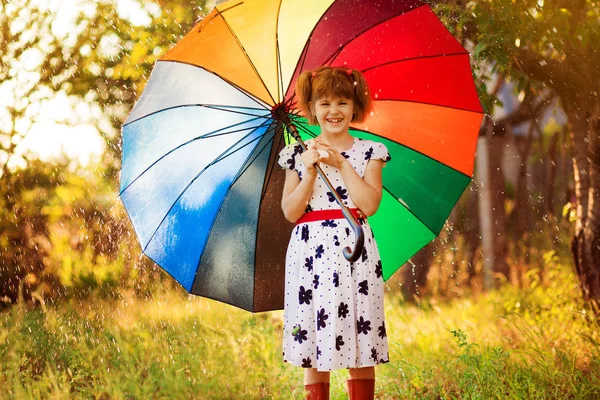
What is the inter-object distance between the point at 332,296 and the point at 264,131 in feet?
2.58

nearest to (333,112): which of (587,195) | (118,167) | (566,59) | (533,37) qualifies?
(533,37)

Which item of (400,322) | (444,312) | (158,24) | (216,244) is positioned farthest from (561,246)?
(216,244)

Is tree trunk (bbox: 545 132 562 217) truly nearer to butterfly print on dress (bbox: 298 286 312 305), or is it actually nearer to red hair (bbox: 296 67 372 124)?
red hair (bbox: 296 67 372 124)

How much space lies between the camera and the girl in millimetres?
2869

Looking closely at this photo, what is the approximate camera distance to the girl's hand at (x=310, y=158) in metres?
2.84

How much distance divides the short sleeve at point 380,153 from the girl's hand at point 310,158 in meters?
0.27

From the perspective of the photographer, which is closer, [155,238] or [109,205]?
[155,238]

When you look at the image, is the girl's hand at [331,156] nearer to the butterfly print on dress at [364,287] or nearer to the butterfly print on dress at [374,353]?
the butterfly print on dress at [364,287]

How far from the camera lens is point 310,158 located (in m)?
2.84

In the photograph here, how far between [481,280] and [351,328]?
5.08 metres

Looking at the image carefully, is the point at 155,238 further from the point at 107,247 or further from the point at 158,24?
the point at 107,247

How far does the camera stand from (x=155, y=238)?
326 centimetres

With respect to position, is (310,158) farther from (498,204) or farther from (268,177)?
(498,204)

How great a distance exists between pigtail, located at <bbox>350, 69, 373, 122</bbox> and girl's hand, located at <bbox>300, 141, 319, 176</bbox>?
30cm
